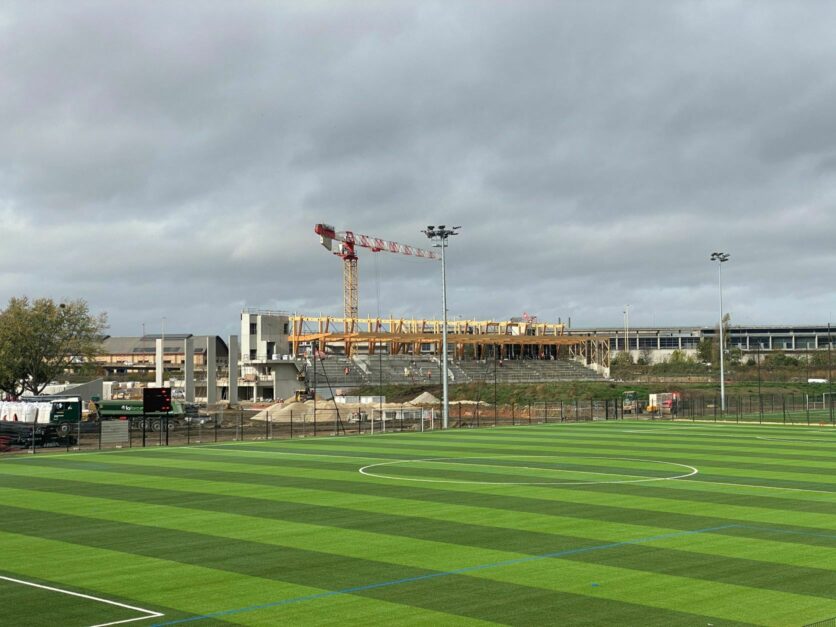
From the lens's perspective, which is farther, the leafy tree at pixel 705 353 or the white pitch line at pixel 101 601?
the leafy tree at pixel 705 353

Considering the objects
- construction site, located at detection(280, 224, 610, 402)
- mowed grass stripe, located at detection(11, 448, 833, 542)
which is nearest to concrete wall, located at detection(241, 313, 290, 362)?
construction site, located at detection(280, 224, 610, 402)

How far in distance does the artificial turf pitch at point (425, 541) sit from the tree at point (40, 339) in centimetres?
5629

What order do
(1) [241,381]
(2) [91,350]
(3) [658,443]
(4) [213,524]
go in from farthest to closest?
1. (1) [241,381]
2. (2) [91,350]
3. (3) [658,443]
4. (4) [213,524]

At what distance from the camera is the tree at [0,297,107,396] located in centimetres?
9650

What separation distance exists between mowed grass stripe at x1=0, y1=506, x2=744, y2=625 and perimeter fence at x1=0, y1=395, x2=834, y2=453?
32.0 meters

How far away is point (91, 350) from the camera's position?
10194cm

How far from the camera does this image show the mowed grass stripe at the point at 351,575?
16.2m

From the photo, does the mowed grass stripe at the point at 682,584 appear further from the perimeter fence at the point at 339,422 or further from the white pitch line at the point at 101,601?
the perimeter fence at the point at 339,422

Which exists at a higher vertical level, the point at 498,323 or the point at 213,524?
the point at 498,323

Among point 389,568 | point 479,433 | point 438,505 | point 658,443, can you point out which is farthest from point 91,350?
point 389,568

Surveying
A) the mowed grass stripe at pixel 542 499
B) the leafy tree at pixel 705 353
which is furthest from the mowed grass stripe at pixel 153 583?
the leafy tree at pixel 705 353

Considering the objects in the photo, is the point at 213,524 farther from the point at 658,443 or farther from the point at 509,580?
the point at 658,443

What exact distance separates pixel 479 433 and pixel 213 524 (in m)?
41.2

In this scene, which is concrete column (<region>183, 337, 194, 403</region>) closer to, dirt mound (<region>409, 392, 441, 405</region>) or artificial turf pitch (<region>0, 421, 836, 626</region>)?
dirt mound (<region>409, 392, 441, 405</region>)
